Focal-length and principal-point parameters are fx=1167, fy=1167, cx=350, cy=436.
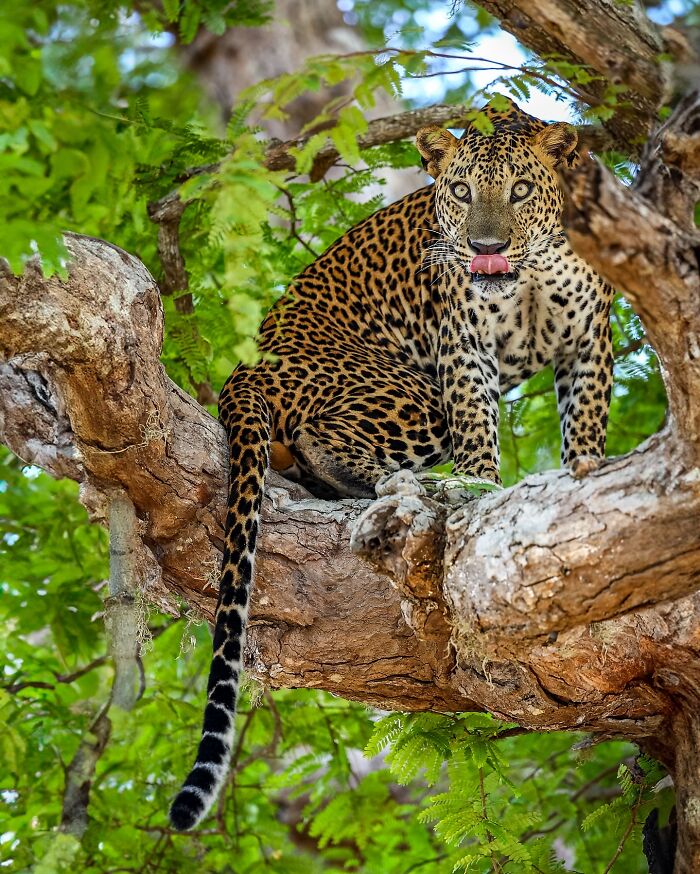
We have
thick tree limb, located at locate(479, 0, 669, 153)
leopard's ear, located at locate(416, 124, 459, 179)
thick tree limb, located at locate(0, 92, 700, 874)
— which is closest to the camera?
thick tree limb, located at locate(0, 92, 700, 874)

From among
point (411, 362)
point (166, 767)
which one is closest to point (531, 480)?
point (411, 362)

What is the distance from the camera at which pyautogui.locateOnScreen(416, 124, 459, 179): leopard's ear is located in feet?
25.1

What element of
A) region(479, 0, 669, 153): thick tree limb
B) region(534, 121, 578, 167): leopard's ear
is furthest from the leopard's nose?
region(479, 0, 669, 153): thick tree limb

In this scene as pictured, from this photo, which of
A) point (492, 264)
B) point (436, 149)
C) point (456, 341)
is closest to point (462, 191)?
point (436, 149)

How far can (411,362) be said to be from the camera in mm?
8367

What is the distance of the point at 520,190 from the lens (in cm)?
731

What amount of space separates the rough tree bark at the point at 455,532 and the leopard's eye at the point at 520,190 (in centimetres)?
221

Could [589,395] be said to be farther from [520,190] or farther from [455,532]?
[455,532]

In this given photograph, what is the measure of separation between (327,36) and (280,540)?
359 inches

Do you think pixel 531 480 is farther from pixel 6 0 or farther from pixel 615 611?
pixel 6 0

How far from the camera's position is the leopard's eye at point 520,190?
7312mm

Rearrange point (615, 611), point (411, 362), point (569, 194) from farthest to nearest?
1. point (411, 362)
2. point (615, 611)
3. point (569, 194)

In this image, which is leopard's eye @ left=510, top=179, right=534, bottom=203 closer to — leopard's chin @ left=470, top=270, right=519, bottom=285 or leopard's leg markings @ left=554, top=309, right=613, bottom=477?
leopard's chin @ left=470, top=270, right=519, bottom=285

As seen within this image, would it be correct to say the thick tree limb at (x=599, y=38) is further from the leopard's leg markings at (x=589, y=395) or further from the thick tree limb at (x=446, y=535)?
the thick tree limb at (x=446, y=535)
